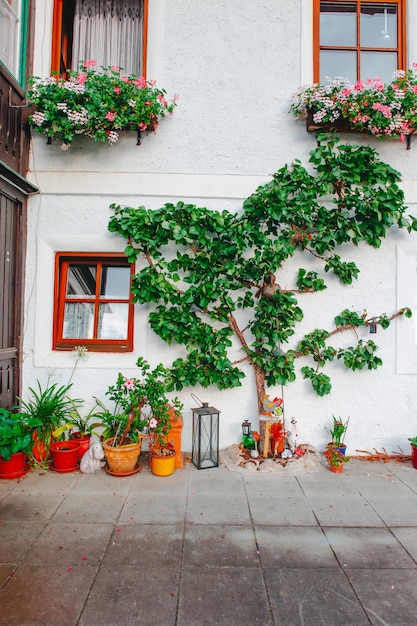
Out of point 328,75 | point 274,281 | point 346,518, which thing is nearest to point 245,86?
point 328,75

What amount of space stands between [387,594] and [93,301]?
3.64 m

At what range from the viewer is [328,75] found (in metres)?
4.70

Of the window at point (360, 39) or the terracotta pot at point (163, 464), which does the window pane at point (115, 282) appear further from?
the window at point (360, 39)

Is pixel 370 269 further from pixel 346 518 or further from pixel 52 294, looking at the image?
pixel 52 294

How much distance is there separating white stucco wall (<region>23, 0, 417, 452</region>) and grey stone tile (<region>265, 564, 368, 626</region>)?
2058 millimetres

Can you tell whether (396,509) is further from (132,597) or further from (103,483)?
(103,483)

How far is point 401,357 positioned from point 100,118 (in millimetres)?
4001

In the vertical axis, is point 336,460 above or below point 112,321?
below

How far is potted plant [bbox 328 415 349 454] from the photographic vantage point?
14.1 ft

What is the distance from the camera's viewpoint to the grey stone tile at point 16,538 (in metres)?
2.65

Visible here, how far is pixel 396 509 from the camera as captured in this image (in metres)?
3.39

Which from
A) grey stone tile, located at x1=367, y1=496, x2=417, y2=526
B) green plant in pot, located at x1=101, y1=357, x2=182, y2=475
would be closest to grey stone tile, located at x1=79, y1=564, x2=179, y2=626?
green plant in pot, located at x1=101, y1=357, x2=182, y2=475

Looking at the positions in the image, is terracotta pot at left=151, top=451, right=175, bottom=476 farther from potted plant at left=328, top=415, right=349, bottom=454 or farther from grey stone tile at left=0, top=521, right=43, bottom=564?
potted plant at left=328, top=415, right=349, bottom=454

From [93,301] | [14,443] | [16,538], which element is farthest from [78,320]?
[16,538]
